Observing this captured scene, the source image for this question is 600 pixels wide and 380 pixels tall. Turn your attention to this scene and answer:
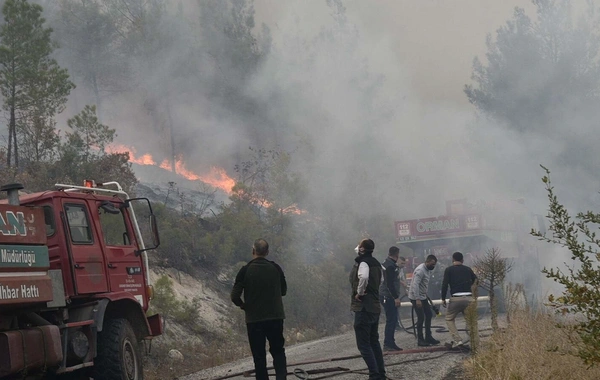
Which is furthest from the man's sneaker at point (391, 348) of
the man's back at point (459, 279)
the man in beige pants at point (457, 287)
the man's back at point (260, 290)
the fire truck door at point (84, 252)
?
the fire truck door at point (84, 252)

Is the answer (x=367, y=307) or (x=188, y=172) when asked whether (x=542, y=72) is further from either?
(x=367, y=307)

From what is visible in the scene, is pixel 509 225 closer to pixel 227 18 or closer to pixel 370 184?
pixel 370 184

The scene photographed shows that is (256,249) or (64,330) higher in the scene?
(256,249)

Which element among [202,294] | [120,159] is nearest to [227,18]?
[120,159]

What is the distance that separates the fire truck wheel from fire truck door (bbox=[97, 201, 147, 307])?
1.59 ft

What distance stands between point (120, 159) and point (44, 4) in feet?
80.5

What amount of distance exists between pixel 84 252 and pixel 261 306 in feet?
6.97

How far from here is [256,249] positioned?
8.28 meters

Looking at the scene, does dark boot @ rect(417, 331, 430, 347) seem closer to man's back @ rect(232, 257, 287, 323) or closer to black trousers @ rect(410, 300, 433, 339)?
black trousers @ rect(410, 300, 433, 339)

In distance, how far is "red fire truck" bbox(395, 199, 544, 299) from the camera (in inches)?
824

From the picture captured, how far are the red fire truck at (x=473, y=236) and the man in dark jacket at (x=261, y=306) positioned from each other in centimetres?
1262

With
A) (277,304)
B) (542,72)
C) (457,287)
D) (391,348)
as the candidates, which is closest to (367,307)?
(277,304)

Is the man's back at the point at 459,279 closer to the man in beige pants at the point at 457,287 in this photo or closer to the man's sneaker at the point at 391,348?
the man in beige pants at the point at 457,287

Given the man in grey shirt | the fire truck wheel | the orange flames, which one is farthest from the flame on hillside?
the fire truck wheel
